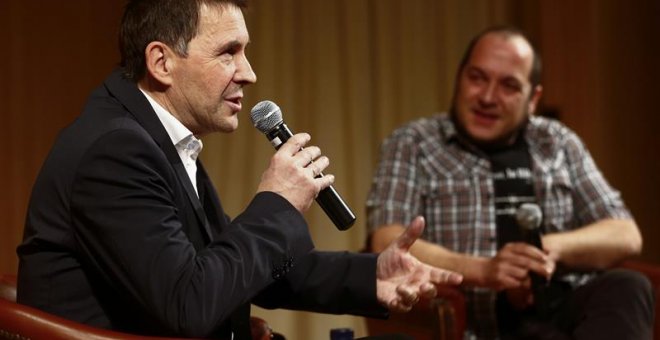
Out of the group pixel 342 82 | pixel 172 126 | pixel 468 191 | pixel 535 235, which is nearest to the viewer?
pixel 172 126

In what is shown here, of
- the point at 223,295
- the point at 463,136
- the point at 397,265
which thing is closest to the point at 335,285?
the point at 397,265

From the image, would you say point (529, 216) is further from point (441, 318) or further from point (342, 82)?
→ point (342, 82)

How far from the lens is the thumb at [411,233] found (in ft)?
6.12

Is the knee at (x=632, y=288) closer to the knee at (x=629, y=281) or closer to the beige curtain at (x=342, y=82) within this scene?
the knee at (x=629, y=281)

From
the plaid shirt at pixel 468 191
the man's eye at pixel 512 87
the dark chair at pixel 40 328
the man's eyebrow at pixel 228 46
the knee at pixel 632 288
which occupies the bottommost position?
the knee at pixel 632 288

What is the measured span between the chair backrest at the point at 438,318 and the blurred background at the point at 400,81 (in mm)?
Result: 1308

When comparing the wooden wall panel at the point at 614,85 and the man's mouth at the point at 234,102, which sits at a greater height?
the man's mouth at the point at 234,102

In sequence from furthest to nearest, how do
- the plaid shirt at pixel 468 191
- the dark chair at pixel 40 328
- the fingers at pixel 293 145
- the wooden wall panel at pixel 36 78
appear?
the wooden wall panel at pixel 36 78 → the plaid shirt at pixel 468 191 → the fingers at pixel 293 145 → the dark chair at pixel 40 328

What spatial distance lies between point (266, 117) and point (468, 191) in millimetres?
1305

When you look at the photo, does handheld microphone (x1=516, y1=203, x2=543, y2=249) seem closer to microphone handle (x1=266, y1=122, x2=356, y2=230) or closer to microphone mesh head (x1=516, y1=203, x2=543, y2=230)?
microphone mesh head (x1=516, y1=203, x2=543, y2=230)

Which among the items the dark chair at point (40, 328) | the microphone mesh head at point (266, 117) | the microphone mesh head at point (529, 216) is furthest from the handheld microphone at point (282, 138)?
the microphone mesh head at point (529, 216)

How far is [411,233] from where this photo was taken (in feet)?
6.18

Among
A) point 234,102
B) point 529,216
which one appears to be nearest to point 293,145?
point 234,102

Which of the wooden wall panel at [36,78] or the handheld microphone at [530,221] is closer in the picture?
the handheld microphone at [530,221]
